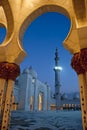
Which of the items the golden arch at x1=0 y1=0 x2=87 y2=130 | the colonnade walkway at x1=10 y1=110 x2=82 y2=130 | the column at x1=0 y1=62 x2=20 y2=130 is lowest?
the colonnade walkway at x1=10 y1=110 x2=82 y2=130

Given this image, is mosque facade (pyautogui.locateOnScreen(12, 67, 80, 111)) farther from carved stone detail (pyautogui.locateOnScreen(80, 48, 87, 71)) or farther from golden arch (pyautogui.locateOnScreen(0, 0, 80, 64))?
carved stone detail (pyautogui.locateOnScreen(80, 48, 87, 71))

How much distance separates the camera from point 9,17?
11.8 ft

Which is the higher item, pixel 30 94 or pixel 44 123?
pixel 30 94

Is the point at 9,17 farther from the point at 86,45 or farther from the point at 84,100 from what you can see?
the point at 84,100

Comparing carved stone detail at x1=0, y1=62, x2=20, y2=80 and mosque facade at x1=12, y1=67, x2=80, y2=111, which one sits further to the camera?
mosque facade at x1=12, y1=67, x2=80, y2=111

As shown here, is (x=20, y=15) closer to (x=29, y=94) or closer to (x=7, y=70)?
(x=7, y=70)

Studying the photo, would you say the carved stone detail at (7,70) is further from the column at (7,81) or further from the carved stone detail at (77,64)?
the carved stone detail at (77,64)

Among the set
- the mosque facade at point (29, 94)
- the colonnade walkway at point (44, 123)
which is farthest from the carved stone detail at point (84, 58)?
the mosque facade at point (29, 94)

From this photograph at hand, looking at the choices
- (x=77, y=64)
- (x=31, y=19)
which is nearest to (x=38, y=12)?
(x=31, y=19)

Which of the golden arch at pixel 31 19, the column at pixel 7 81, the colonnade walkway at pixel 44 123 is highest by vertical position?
the golden arch at pixel 31 19

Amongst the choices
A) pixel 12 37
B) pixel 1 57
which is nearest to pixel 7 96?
pixel 1 57

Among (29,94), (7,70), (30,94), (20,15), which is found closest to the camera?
(7,70)

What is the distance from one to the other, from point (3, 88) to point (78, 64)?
156 cm

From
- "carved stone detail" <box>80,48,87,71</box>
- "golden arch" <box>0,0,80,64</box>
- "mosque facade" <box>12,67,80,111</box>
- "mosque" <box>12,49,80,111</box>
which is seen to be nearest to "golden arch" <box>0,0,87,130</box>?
"golden arch" <box>0,0,80,64</box>
